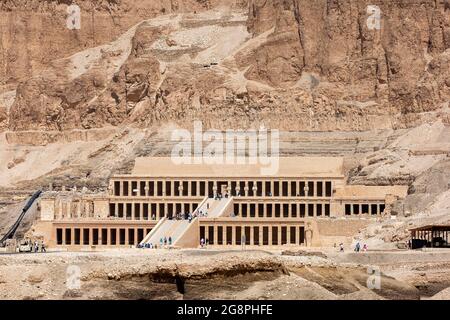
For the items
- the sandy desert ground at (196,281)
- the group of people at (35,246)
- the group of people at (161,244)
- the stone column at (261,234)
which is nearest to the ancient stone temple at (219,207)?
the stone column at (261,234)

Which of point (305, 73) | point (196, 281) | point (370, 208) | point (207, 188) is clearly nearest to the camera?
point (196, 281)

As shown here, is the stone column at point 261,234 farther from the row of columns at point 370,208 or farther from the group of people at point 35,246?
the group of people at point 35,246

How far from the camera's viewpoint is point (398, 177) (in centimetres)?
15262

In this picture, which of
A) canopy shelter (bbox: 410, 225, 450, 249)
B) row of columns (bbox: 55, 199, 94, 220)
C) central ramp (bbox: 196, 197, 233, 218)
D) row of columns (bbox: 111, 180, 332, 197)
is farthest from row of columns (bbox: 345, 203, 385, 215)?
canopy shelter (bbox: 410, 225, 450, 249)

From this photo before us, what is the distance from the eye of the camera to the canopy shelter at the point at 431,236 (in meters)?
115

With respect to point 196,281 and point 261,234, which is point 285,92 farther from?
point 196,281

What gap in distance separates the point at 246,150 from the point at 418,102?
51.9ft

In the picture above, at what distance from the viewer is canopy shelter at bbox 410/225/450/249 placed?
114625mm

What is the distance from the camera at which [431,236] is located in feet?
393

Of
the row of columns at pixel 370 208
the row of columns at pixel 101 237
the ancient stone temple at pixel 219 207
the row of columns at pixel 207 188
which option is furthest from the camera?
the row of columns at pixel 207 188

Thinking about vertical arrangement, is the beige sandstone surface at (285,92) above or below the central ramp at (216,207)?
above

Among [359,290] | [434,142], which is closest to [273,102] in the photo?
[434,142]

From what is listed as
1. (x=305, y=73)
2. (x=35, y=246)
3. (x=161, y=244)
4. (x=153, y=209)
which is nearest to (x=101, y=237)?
(x=153, y=209)
